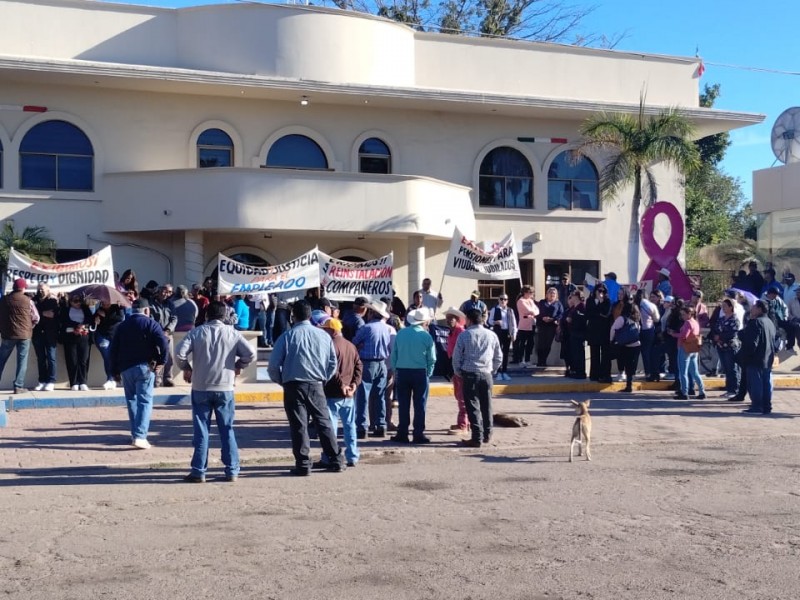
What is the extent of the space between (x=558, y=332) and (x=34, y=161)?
13.1 metres

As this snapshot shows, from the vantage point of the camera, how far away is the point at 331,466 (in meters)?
10.4

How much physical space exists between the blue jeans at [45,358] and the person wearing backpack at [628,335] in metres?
9.79

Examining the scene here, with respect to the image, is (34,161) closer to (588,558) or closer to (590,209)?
(590,209)

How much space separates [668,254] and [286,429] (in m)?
10.6

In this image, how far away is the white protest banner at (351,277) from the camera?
1852cm

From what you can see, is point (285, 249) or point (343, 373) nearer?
point (343, 373)

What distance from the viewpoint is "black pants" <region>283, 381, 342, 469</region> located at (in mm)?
9914

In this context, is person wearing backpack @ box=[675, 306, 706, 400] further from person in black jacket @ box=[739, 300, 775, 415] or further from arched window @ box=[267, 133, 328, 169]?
arched window @ box=[267, 133, 328, 169]

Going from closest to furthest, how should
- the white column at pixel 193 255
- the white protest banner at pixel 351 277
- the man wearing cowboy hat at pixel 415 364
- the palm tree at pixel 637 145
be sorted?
the man wearing cowboy hat at pixel 415 364, the white protest banner at pixel 351 277, the white column at pixel 193 255, the palm tree at pixel 637 145

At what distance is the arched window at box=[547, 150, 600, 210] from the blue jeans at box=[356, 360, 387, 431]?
15.7 m

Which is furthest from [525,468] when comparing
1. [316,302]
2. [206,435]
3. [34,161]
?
[34,161]

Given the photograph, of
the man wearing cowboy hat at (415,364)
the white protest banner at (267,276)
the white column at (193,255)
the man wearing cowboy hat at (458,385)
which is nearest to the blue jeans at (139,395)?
the man wearing cowboy hat at (415,364)

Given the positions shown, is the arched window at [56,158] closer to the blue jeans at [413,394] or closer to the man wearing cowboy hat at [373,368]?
the man wearing cowboy hat at [373,368]

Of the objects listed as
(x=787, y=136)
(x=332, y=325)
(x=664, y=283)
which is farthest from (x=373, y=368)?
(x=787, y=136)
